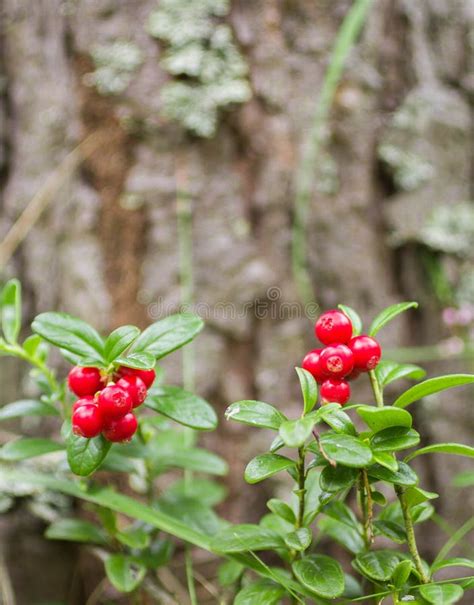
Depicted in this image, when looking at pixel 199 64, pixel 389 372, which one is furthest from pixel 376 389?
pixel 199 64

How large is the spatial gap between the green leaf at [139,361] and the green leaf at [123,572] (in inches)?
17.0

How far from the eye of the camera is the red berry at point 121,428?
0.73 metres

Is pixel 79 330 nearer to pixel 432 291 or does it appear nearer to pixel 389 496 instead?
pixel 389 496

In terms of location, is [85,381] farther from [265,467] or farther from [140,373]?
[265,467]

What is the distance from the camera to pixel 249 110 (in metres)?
1.48

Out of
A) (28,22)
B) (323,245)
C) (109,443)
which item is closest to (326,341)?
(109,443)

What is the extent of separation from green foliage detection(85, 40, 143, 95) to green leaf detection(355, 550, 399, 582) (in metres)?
1.19

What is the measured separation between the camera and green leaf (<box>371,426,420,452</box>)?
2.24 feet

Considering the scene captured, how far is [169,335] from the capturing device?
83 centimetres

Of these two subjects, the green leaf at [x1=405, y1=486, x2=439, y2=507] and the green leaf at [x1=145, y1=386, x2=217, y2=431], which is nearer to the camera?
the green leaf at [x1=405, y1=486, x2=439, y2=507]

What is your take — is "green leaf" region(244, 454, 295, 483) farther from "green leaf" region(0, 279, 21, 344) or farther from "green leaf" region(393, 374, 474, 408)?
"green leaf" region(0, 279, 21, 344)

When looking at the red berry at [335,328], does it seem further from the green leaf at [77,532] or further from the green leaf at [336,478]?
the green leaf at [77,532]

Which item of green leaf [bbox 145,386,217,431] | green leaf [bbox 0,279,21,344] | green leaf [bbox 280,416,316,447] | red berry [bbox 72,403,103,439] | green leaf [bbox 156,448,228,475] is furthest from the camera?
green leaf [bbox 156,448,228,475]

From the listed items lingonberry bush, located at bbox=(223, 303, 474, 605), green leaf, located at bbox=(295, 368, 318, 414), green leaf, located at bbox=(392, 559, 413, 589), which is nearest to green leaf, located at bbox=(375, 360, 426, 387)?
lingonberry bush, located at bbox=(223, 303, 474, 605)
